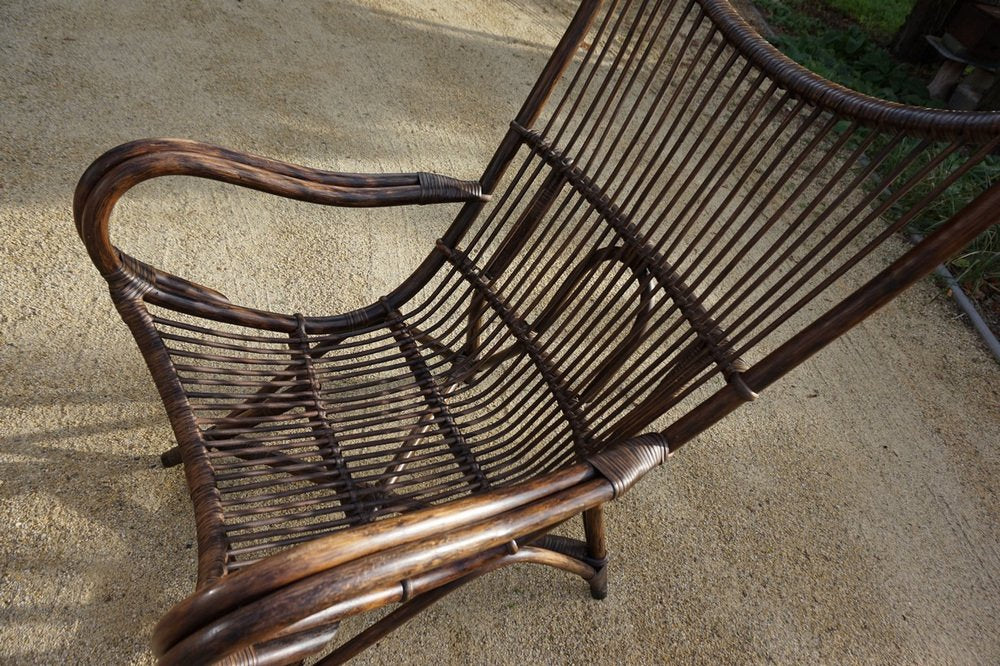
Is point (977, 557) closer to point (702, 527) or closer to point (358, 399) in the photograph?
point (702, 527)

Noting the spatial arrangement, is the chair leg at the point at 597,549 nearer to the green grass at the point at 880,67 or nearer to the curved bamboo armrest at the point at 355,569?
the curved bamboo armrest at the point at 355,569

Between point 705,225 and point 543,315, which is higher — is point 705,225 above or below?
above

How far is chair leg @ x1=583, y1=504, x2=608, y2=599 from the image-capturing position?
1487mm

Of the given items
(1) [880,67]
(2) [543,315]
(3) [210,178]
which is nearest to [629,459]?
(2) [543,315]

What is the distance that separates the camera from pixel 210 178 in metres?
1.20

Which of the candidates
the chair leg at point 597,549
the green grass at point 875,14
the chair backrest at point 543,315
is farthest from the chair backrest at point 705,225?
the green grass at point 875,14

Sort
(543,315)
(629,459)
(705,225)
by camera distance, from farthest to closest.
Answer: (543,315), (705,225), (629,459)

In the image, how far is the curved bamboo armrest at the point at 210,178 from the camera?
113 cm

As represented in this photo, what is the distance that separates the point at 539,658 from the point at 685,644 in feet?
1.05

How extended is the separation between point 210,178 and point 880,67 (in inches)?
158

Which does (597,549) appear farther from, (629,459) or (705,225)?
(705,225)

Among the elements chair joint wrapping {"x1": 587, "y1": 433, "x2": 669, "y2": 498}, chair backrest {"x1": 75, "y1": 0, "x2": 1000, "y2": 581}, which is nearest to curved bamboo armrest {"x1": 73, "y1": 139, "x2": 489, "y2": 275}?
chair backrest {"x1": 75, "y1": 0, "x2": 1000, "y2": 581}

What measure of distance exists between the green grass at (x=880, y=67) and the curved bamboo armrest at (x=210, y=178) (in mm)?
2374

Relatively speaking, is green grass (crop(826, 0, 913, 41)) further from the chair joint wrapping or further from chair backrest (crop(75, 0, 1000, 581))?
the chair joint wrapping
